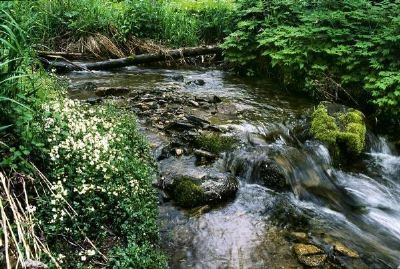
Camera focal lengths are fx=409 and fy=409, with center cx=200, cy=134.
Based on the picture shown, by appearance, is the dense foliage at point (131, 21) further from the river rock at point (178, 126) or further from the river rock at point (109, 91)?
the river rock at point (178, 126)

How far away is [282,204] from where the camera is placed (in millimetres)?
5262

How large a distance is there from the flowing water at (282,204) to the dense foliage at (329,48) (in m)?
0.76

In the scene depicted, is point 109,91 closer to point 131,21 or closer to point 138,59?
point 138,59

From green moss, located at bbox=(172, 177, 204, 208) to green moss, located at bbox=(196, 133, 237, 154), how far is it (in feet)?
3.38

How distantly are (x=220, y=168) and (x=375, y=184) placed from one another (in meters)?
2.59

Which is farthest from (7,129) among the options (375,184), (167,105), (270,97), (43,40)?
(43,40)

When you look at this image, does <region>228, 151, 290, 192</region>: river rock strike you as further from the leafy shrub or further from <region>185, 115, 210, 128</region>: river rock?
the leafy shrub

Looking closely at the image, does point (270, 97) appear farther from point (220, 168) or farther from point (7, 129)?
point (7, 129)

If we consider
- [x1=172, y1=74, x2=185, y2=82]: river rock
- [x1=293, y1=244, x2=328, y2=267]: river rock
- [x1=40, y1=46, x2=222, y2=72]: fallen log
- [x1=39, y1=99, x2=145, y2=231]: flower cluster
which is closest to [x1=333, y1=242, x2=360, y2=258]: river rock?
[x1=293, y1=244, x2=328, y2=267]: river rock

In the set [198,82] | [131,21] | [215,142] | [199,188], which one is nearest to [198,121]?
[215,142]

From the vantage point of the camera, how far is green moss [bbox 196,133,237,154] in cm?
596

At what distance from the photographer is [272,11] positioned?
34.4ft

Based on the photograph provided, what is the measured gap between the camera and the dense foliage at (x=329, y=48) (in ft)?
25.4

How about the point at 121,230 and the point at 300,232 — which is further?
the point at 300,232
